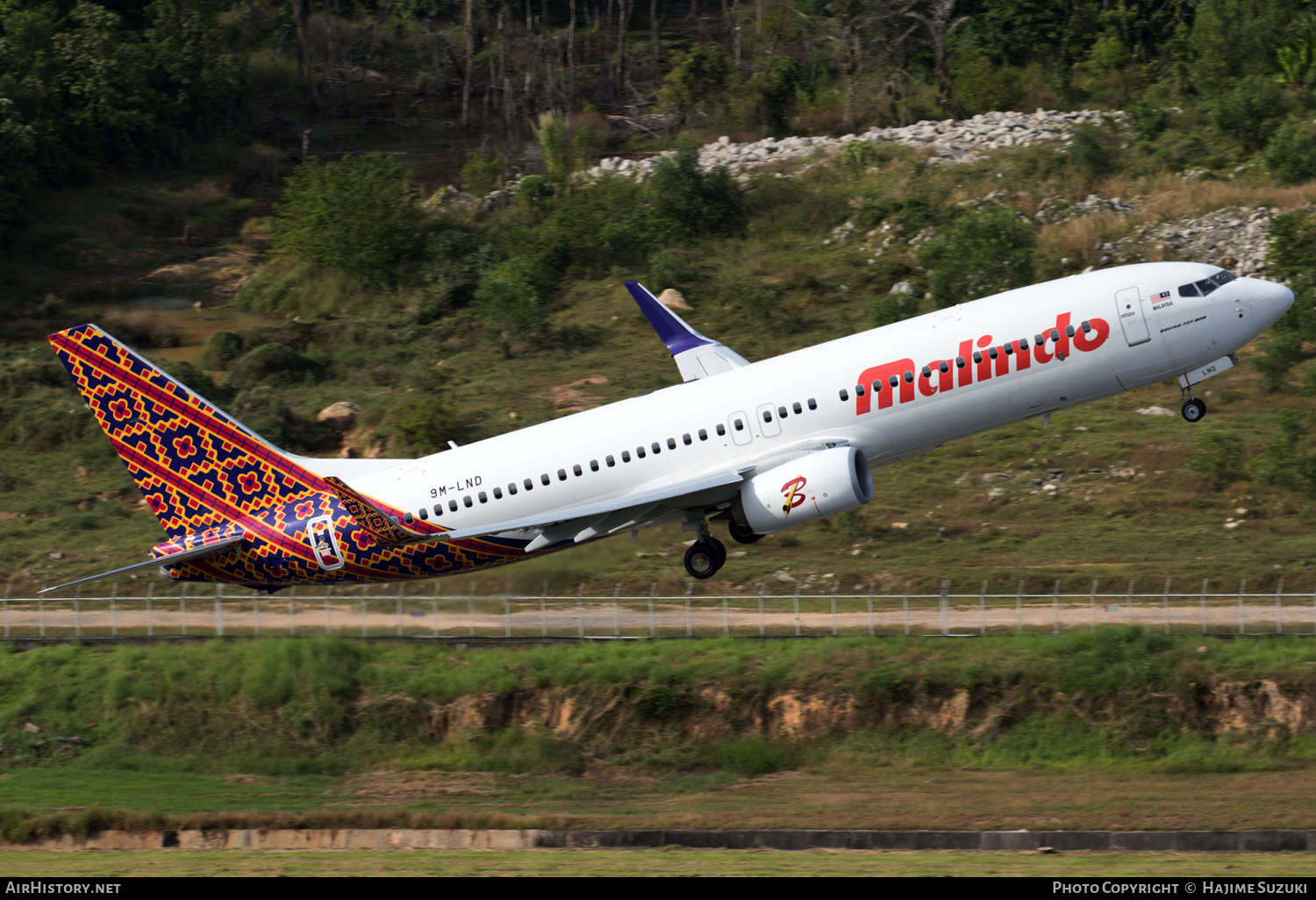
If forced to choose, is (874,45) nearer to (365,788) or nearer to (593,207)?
(593,207)

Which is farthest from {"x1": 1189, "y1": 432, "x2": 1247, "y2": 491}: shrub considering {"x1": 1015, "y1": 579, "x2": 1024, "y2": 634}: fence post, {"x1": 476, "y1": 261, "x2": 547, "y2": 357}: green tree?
{"x1": 476, "y1": 261, "x2": 547, "y2": 357}: green tree

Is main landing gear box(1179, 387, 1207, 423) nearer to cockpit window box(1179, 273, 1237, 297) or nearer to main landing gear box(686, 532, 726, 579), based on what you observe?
cockpit window box(1179, 273, 1237, 297)

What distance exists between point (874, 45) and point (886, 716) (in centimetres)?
7412

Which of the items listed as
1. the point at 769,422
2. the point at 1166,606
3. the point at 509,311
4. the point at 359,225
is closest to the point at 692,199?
the point at 509,311

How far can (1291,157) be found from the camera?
258 ft

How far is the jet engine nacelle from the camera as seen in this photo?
131ft

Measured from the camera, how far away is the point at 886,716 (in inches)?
1923

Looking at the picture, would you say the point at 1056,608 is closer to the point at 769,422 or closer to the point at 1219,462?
the point at 1219,462

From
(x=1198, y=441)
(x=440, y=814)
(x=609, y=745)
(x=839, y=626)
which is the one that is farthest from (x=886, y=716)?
(x=1198, y=441)

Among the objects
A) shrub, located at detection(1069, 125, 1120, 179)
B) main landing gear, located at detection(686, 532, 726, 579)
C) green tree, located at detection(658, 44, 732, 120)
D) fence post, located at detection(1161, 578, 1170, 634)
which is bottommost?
fence post, located at detection(1161, 578, 1170, 634)

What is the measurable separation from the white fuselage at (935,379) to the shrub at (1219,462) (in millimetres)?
19262

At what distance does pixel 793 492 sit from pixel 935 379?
4.94m

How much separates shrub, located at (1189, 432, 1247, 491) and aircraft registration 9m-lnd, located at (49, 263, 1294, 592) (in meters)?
18.3

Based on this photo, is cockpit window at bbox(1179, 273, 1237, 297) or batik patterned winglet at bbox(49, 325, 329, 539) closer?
cockpit window at bbox(1179, 273, 1237, 297)
